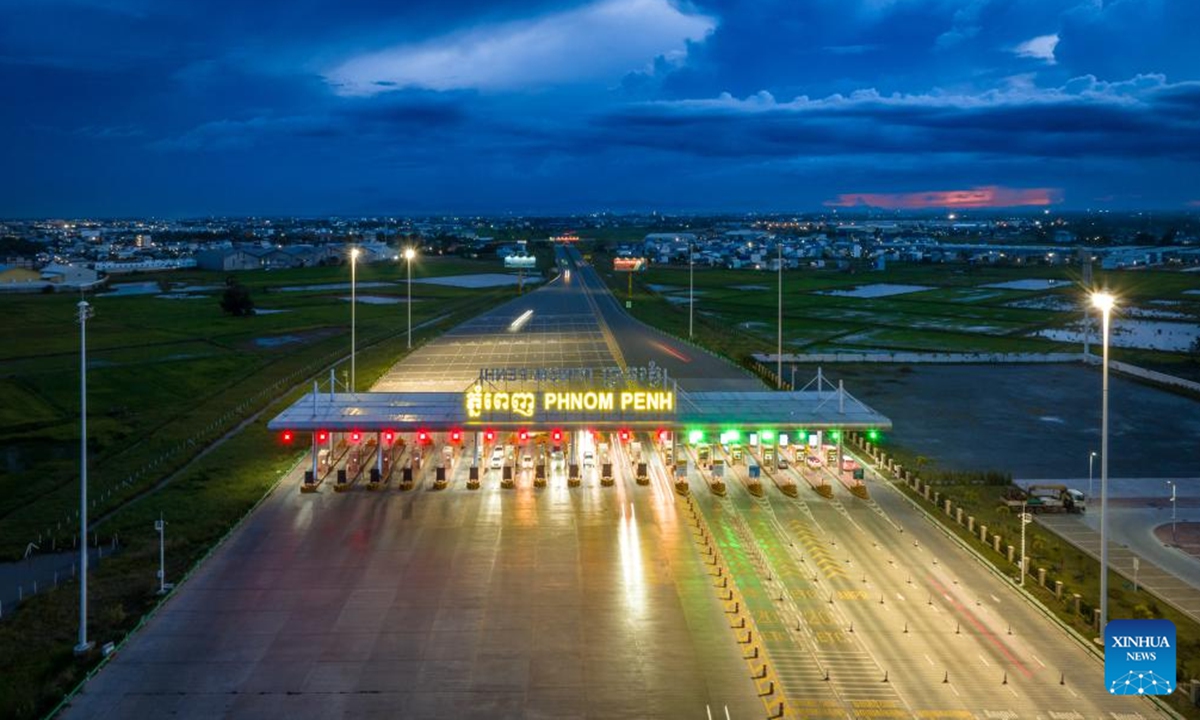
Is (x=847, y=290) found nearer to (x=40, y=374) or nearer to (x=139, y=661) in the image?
(x=40, y=374)

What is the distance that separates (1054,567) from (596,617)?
20.5 metres

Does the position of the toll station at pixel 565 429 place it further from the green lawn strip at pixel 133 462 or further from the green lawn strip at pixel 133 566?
the green lawn strip at pixel 133 462

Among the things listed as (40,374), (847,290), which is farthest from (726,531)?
(847,290)

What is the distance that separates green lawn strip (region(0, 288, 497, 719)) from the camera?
3075 cm

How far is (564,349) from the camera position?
102m

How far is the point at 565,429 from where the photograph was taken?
53.7m

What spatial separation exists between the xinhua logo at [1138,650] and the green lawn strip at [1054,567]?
10756 millimetres

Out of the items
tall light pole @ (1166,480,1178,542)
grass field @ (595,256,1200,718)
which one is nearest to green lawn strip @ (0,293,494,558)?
grass field @ (595,256,1200,718)

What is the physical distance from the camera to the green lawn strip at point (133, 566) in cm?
3075

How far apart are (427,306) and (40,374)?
232ft

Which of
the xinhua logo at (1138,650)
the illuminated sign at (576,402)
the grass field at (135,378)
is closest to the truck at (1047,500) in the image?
the illuminated sign at (576,402)

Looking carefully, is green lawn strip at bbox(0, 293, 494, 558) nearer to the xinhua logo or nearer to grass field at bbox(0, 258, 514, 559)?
grass field at bbox(0, 258, 514, 559)

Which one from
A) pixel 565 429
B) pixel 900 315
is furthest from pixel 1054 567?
pixel 900 315

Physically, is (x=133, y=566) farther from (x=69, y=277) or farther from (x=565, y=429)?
(x=69, y=277)
